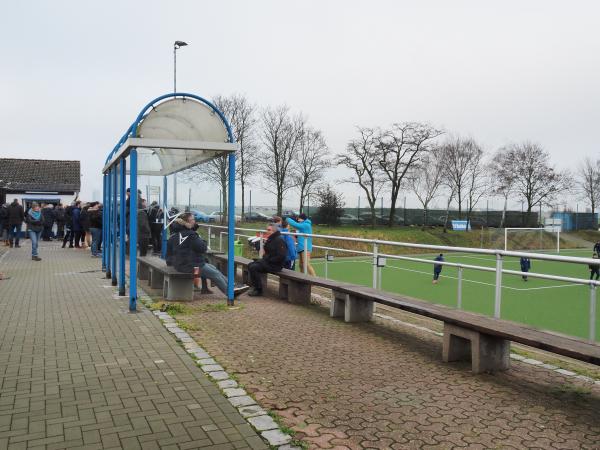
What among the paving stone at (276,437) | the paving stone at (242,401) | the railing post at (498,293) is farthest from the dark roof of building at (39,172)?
the paving stone at (276,437)

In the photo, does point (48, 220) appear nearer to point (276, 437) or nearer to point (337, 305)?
point (337, 305)

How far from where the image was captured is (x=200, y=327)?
754 cm

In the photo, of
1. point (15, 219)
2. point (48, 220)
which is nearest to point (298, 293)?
point (15, 219)

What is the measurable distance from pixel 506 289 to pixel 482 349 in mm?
1732

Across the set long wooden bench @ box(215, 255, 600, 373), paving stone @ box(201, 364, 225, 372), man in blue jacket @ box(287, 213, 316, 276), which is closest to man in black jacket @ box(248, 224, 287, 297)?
man in blue jacket @ box(287, 213, 316, 276)

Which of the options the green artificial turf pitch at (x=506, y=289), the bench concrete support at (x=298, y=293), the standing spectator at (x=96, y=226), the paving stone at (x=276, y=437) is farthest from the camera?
the standing spectator at (x=96, y=226)

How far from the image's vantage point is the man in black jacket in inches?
413

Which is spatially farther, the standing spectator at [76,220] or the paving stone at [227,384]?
the standing spectator at [76,220]

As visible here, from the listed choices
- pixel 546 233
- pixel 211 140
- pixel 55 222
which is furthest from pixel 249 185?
pixel 211 140

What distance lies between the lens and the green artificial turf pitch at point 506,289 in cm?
648

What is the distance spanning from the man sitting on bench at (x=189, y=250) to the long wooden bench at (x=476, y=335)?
7.68 feet

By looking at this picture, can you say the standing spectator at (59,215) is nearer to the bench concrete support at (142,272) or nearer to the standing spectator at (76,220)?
the standing spectator at (76,220)

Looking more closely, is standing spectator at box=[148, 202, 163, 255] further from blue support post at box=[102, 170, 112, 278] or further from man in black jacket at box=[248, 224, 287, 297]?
man in black jacket at box=[248, 224, 287, 297]

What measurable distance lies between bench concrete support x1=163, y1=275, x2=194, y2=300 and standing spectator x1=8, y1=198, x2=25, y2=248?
13.5 m
